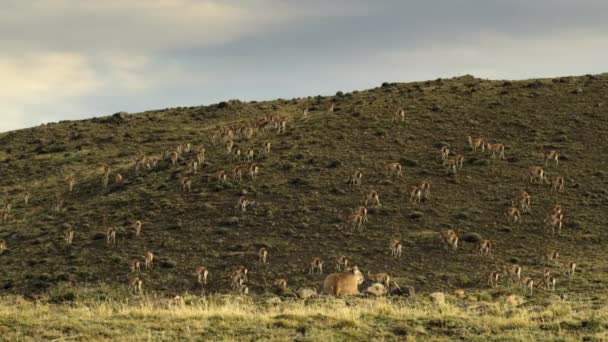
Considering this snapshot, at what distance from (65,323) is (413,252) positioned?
21.7 metres

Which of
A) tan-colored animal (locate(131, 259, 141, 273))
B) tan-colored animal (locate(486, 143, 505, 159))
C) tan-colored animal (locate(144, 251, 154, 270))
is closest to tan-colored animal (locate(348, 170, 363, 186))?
tan-colored animal (locate(486, 143, 505, 159))

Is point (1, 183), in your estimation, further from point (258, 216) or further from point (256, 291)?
point (256, 291)

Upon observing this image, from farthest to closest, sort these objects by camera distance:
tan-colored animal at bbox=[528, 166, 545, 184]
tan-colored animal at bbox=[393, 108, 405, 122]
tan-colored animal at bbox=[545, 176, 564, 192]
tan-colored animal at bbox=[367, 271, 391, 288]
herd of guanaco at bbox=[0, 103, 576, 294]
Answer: tan-colored animal at bbox=[393, 108, 405, 122], tan-colored animal at bbox=[528, 166, 545, 184], tan-colored animal at bbox=[545, 176, 564, 192], herd of guanaco at bbox=[0, 103, 576, 294], tan-colored animal at bbox=[367, 271, 391, 288]

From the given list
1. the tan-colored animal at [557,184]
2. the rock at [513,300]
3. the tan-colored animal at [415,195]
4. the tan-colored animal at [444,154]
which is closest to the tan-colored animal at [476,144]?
the tan-colored animal at [444,154]

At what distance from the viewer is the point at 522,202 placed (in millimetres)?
38031

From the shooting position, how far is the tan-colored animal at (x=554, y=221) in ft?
117

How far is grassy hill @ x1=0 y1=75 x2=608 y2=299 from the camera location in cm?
3225

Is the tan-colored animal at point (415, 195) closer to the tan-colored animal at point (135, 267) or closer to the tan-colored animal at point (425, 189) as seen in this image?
the tan-colored animal at point (425, 189)

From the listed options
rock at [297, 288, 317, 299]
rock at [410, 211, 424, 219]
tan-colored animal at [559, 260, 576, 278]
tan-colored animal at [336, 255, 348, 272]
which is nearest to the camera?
rock at [297, 288, 317, 299]

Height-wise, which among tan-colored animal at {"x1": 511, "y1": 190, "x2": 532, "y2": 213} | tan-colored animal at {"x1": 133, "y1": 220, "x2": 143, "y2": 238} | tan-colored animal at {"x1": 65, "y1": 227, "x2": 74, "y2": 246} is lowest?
tan-colored animal at {"x1": 65, "y1": 227, "x2": 74, "y2": 246}

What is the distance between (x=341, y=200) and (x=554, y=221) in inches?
467

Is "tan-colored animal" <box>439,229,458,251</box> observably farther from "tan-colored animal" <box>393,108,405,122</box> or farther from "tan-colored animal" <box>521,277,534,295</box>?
"tan-colored animal" <box>393,108,405,122</box>

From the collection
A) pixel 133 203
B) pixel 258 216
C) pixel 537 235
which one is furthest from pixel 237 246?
pixel 537 235

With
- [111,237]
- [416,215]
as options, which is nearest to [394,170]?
[416,215]
